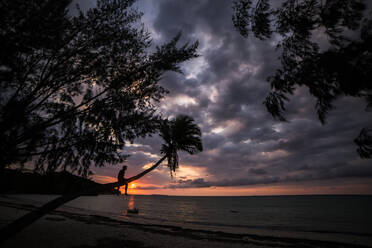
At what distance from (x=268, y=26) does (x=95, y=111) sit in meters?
5.20

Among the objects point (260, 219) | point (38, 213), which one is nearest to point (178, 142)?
point (38, 213)

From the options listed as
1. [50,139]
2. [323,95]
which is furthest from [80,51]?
[323,95]

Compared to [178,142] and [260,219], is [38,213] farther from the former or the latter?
[260,219]

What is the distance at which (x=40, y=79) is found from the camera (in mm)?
5199

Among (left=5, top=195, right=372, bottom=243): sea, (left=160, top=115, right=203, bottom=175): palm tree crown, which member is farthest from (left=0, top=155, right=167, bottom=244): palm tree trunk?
(left=5, top=195, right=372, bottom=243): sea

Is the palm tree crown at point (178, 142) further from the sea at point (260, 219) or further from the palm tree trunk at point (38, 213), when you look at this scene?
the sea at point (260, 219)

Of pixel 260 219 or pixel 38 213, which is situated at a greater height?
pixel 38 213

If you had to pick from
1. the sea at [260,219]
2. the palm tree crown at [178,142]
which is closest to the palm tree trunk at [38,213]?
the palm tree crown at [178,142]

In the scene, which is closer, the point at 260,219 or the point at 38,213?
the point at 38,213

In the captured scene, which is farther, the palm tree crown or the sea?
the sea

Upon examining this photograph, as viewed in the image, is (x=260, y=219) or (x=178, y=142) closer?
(x=178, y=142)

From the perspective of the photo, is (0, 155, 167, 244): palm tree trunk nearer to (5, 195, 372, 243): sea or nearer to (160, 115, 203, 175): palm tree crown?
(160, 115, 203, 175): palm tree crown

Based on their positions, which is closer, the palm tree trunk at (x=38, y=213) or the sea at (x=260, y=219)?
the palm tree trunk at (x=38, y=213)

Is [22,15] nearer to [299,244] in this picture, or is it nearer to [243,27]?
[243,27]
